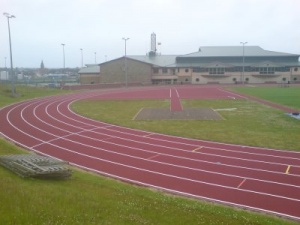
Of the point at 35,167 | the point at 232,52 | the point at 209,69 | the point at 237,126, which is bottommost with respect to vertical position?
the point at 237,126

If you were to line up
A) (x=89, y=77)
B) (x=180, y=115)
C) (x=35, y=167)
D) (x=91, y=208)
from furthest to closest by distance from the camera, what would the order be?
(x=89, y=77) < (x=180, y=115) < (x=35, y=167) < (x=91, y=208)

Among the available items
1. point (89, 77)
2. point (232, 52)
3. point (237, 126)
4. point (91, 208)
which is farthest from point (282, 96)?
point (89, 77)

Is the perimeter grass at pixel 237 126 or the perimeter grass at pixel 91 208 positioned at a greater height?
the perimeter grass at pixel 91 208

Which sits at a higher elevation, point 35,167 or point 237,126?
point 35,167

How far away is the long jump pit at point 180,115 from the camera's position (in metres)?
29.4

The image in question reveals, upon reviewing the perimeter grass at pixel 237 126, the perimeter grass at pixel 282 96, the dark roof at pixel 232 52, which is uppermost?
the dark roof at pixel 232 52

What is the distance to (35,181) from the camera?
37.0 ft

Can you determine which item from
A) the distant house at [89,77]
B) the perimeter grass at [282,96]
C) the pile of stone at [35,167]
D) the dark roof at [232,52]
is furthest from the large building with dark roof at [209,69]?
the pile of stone at [35,167]

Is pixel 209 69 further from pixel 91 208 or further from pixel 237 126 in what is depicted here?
pixel 91 208

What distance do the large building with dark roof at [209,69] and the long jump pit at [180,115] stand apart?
4643 cm

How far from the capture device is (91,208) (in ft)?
27.7

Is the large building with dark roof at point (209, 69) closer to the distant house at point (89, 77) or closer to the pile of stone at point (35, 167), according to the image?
the distant house at point (89, 77)

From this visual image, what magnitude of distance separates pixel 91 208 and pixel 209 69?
7601 cm

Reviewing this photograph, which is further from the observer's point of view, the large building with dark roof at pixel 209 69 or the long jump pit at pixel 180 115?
the large building with dark roof at pixel 209 69
